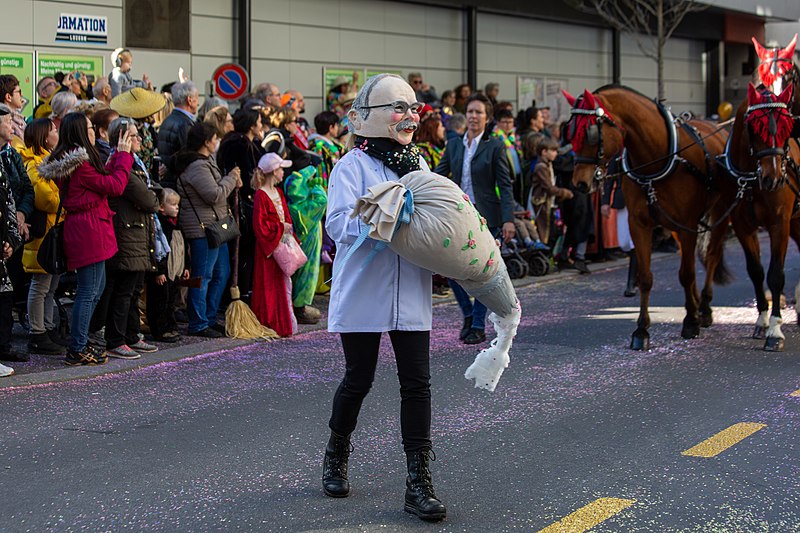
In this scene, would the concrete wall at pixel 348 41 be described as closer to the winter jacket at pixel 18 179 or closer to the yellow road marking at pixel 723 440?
the winter jacket at pixel 18 179

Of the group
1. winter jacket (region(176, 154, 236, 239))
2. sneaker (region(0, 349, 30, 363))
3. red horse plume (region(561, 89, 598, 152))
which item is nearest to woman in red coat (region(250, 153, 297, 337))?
winter jacket (region(176, 154, 236, 239))

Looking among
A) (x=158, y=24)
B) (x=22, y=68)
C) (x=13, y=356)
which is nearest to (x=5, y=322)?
(x=13, y=356)

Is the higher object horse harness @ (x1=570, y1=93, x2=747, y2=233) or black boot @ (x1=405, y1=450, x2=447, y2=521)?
horse harness @ (x1=570, y1=93, x2=747, y2=233)

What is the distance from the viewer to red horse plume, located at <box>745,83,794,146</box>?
9.15 metres

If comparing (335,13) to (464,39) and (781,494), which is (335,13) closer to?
(464,39)

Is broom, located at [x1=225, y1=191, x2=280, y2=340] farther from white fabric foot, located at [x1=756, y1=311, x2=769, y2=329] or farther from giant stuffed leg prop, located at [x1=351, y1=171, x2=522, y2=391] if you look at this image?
giant stuffed leg prop, located at [x1=351, y1=171, x2=522, y2=391]

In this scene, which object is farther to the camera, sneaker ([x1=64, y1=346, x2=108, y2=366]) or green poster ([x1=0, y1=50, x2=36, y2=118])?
green poster ([x1=0, y1=50, x2=36, y2=118])

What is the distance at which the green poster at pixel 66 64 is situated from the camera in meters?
16.2

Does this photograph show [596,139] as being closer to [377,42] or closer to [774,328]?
[774,328]

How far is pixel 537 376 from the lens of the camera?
332 inches

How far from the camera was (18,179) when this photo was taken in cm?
885

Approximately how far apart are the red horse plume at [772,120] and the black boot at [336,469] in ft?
16.9

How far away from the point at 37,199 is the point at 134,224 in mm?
782

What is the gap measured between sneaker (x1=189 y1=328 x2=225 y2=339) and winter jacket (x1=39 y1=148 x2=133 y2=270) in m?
1.65
